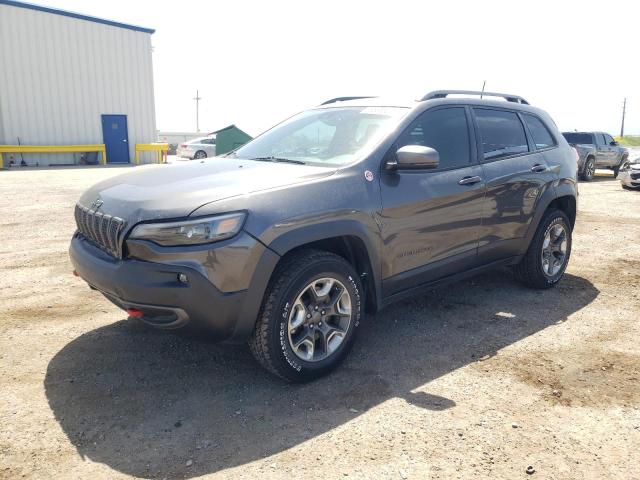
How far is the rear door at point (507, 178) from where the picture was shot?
450 centimetres

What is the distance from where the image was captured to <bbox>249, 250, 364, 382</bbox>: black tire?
3.11 m

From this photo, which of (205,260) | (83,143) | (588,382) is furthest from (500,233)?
(83,143)

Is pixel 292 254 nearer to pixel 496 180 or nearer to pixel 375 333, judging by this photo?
pixel 375 333

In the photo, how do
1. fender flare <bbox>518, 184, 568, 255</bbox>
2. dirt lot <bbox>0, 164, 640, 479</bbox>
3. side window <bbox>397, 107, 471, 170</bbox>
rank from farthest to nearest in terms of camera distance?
fender flare <bbox>518, 184, 568, 255</bbox> → side window <bbox>397, 107, 471, 170</bbox> → dirt lot <bbox>0, 164, 640, 479</bbox>

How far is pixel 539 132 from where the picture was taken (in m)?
5.28

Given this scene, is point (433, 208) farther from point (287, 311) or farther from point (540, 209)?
point (540, 209)

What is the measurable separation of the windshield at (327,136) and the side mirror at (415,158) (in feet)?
0.88

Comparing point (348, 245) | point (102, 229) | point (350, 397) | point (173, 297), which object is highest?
point (102, 229)

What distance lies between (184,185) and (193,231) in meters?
0.48

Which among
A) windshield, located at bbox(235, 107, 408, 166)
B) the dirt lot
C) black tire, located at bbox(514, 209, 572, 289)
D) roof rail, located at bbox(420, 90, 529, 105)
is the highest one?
roof rail, located at bbox(420, 90, 529, 105)

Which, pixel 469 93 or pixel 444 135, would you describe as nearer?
pixel 444 135

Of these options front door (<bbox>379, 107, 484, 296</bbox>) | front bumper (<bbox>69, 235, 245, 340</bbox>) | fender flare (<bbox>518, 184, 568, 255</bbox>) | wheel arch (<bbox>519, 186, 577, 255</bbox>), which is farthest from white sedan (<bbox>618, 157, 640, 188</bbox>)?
front bumper (<bbox>69, 235, 245, 340</bbox>)

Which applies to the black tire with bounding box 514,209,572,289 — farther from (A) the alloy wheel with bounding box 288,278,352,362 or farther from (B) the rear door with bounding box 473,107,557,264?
(A) the alloy wheel with bounding box 288,278,352,362

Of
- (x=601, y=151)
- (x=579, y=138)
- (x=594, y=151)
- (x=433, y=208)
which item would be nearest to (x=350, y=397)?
(x=433, y=208)
